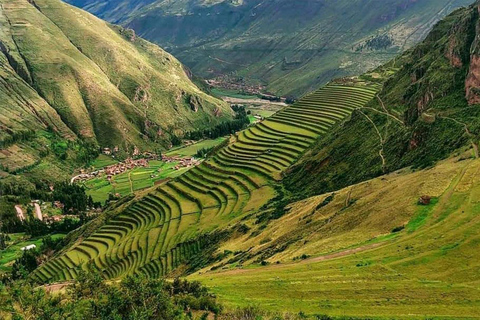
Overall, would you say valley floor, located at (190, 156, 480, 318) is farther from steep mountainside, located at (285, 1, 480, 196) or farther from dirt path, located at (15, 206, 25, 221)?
dirt path, located at (15, 206, 25, 221)

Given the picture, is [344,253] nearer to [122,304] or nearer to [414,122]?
[122,304]

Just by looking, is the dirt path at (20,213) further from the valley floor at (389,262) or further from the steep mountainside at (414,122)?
the valley floor at (389,262)

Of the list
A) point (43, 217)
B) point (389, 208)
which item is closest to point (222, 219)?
point (389, 208)

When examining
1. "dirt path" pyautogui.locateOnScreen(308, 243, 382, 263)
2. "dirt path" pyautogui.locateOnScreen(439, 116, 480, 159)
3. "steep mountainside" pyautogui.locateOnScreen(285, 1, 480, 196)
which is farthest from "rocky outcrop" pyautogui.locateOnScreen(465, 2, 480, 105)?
"dirt path" pyautogui.locateOnScreen(308, 243, 382, 263)

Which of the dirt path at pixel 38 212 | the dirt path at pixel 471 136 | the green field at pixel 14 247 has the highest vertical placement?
the dirt path at pixel 471 136

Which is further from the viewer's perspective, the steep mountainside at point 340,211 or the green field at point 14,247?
the green field at point 14,247

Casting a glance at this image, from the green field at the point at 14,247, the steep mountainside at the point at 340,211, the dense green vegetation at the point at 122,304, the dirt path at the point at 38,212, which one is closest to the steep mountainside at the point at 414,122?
the steep mountainside at the point at 340,211
